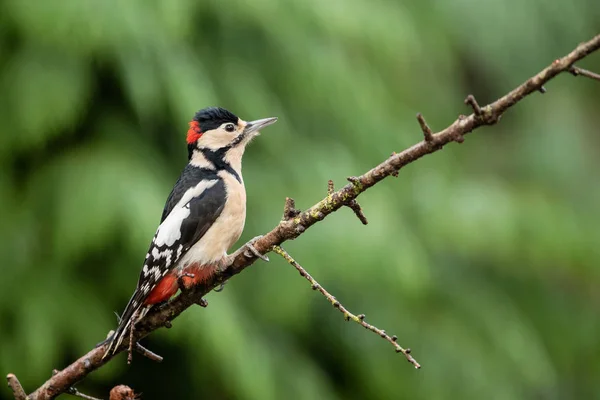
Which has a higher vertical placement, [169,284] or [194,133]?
[194,133]

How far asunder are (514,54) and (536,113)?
2.23 ft

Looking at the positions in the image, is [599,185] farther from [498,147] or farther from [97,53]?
[97,53]

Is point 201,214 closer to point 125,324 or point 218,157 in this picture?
point 218,157

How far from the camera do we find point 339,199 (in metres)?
2.06

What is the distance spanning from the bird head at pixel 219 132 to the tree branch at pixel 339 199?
1.12m

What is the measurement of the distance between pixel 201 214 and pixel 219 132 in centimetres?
43

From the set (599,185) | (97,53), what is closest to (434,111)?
(599,185)

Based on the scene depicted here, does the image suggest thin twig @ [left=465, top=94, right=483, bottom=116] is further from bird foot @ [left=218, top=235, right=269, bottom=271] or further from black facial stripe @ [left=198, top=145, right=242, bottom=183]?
black facial stripe @ [left=198, top=145, right=242, bottom=183]

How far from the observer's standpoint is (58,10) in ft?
14.6

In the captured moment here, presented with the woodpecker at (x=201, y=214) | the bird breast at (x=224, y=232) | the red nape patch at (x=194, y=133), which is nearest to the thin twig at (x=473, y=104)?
the woodpecker at (x=201, y=214)

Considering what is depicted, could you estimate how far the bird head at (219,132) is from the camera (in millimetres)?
3543

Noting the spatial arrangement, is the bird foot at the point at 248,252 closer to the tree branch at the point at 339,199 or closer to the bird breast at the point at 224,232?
the tree branch at the point at 339,199

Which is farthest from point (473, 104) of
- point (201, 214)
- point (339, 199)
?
point (201, 214)

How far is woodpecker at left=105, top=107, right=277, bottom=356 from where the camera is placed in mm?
3008
